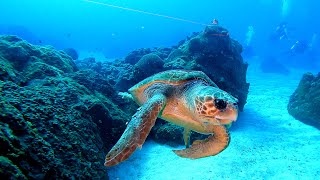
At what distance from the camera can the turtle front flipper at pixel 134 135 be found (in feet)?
8.66

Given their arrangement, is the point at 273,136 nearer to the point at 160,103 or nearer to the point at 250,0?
the point at 160,103

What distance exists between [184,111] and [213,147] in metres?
0.77

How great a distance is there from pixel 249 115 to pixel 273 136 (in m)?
2.13

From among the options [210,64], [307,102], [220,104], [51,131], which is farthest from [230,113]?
[307,102]

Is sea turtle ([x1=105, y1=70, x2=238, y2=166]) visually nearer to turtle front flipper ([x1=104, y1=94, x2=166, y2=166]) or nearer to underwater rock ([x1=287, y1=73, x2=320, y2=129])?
turtle front flipper ([x1=104, y1=94, x2=166, y2=166])

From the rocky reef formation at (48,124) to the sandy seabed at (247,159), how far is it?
1.06 meters

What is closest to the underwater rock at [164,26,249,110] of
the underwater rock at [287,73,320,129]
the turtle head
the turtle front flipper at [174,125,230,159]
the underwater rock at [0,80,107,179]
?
the underwater rock at [287,73,320,129]

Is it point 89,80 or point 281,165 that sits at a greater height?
point 89,80

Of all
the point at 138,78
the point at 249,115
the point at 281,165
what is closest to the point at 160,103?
the point at 281,165

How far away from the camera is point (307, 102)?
9805mm

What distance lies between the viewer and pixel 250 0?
393 ft

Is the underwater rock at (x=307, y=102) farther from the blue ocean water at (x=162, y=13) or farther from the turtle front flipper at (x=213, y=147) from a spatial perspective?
the blue ocean water at (x=162, y=13)

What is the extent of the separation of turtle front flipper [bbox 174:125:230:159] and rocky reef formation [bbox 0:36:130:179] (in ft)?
5.49

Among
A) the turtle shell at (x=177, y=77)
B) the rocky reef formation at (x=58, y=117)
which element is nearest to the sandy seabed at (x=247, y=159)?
the rocky reef formation at (x=58, y=117)
